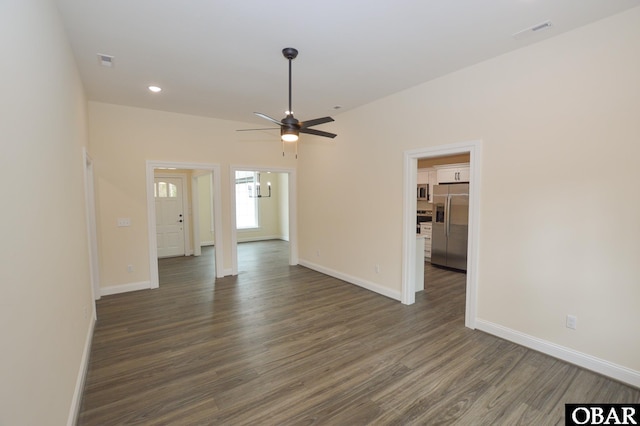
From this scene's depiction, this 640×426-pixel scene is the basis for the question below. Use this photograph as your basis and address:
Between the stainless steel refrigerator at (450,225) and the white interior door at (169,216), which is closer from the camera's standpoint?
the stainless steel refrigerator at (450,225)

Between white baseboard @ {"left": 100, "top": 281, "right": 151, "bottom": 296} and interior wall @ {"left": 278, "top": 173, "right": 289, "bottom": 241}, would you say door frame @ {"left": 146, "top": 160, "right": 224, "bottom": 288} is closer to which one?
white baseboard @ {"left": 100, "top": 281, "right": 151, "bottom": 296}

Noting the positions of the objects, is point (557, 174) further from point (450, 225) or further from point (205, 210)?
point (205, 210)

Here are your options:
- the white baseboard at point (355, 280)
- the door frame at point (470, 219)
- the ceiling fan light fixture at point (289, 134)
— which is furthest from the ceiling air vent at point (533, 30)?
the white baseboard at point (355, 280)

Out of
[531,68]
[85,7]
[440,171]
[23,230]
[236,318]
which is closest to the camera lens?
[23,230]

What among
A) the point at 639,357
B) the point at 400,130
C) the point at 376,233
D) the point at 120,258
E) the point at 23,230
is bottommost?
the point at 639,357

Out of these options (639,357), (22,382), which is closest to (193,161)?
(22,382)

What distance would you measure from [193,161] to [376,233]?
3.46 meters

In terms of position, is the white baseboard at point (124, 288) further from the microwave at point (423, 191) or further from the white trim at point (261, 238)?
the microwave at point (423, 191)

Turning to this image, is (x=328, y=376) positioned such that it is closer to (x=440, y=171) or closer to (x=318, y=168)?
(x=318, y=168)

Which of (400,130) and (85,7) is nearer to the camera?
(85,7)

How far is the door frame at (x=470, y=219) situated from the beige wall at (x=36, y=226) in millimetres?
3674

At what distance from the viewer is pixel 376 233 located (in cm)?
468

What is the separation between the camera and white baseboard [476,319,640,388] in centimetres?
245

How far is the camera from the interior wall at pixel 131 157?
180 inches
